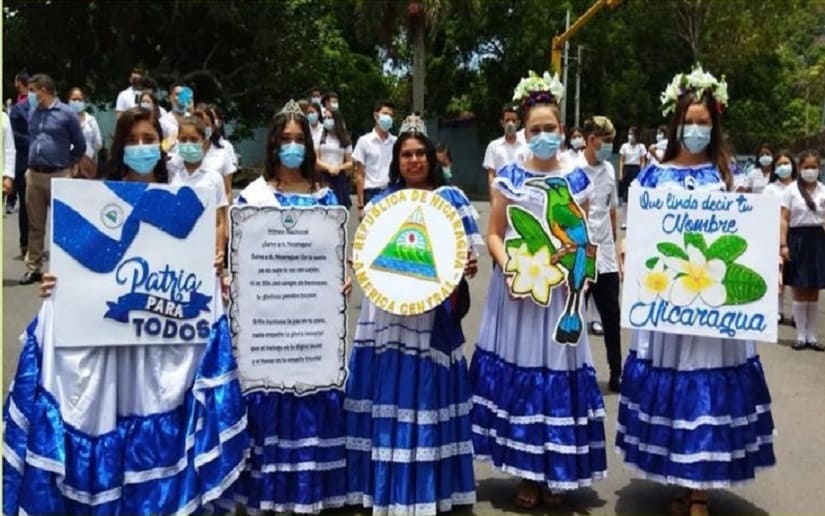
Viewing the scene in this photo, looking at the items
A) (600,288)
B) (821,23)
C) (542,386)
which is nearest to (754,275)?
(542,386)

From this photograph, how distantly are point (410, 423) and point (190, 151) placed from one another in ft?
10.4

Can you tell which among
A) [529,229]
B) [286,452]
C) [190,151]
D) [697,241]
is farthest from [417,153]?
[190,151]

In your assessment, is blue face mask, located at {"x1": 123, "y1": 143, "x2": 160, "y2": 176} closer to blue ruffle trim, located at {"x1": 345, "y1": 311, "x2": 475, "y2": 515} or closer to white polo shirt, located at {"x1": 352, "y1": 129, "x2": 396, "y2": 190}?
blue ruffle trim, located at {"x1": 345, "y1": 311, "x2": 475, "y2": 515}

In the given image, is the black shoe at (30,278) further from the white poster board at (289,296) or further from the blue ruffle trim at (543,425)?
the blue ruffle trim at (543,425)

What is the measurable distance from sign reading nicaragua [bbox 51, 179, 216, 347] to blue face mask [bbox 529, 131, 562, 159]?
1634 mm

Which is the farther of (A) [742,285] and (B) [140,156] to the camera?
(A) [742,285]

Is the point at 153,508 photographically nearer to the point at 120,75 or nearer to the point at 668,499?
the point at 668,499

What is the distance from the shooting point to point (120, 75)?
30.0 metres

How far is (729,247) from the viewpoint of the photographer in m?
4.40

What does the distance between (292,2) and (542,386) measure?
2770 centimetres

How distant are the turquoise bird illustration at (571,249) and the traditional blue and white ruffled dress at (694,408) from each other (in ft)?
1.47

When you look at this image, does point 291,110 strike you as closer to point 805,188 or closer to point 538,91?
point 538,91

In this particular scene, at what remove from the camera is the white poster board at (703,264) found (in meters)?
4.36

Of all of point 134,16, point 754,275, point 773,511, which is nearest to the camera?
Result: point 754,275
